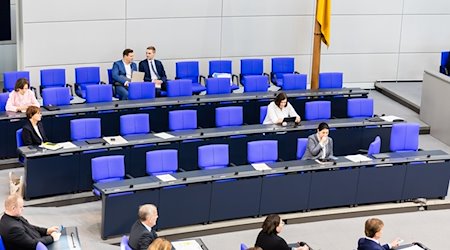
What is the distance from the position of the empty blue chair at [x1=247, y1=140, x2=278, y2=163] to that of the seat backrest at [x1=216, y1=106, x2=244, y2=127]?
1.35 m

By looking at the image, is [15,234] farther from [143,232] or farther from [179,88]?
[179,88]

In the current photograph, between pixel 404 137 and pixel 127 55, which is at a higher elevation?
pixel 127 55

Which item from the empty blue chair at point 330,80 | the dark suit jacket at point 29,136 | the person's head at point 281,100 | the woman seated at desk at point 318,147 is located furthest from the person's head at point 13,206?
the empty blue chair at point 330,80

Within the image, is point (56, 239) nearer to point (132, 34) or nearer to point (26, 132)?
point (26, 132)

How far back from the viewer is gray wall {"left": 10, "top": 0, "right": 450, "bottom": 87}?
46.6 feet

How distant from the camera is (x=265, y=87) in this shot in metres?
14.1

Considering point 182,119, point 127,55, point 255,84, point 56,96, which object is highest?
point 127,55

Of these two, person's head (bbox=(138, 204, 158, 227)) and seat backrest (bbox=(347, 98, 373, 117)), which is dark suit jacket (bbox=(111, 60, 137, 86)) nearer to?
seat backrest (bbox=(347, 98, 373, 117))

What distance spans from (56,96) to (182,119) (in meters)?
1.99

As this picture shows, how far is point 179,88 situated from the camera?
13.3m

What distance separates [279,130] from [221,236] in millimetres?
2350

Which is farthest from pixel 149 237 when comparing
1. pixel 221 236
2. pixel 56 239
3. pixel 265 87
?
pixel 265 87

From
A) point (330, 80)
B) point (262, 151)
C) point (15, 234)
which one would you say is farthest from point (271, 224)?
point (330, 80)

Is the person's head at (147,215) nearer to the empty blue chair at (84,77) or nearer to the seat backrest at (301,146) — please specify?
the seat backrest at (301,146)
